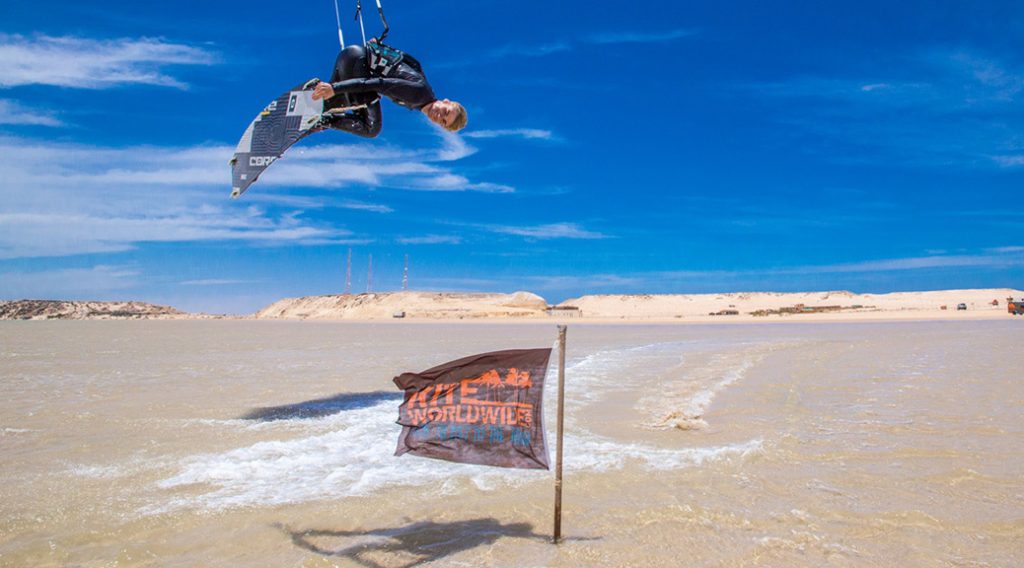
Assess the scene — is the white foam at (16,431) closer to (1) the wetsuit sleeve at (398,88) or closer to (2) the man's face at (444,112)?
(1) the wetsuit sleeve at (398,88)

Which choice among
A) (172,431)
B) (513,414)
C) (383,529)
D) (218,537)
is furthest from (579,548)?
(172,431)

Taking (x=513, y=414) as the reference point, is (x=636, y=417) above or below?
below

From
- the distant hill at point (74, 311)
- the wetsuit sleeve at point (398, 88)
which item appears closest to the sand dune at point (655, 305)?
the distant hill at point (74, 311)

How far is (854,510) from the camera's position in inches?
258

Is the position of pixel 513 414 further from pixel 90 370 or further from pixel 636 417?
pixel 90 370

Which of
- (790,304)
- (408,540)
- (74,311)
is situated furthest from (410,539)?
(74,311)

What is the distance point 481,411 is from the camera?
5.82m

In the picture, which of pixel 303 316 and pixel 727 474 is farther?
pixel 303 316

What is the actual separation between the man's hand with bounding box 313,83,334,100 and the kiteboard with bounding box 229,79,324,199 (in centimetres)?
9

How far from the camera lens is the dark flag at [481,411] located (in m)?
5.71

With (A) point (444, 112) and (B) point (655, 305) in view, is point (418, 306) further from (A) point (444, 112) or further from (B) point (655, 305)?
(A) point (444, 112)

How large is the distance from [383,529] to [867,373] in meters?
15.3

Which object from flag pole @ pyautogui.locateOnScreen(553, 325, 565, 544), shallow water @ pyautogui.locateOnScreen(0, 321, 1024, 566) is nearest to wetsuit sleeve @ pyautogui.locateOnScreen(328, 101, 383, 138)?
flag pole @ pyautogui.locateOnScreen(553, 325, 565, 544)

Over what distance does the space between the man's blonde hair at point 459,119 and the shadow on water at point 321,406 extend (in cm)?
778
